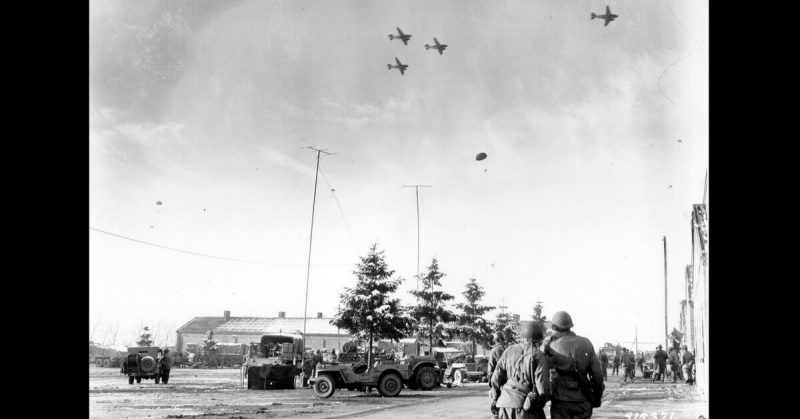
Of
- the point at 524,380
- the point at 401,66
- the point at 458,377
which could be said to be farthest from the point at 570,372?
the point at 458,377

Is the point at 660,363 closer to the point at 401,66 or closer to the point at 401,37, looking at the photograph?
the point at 401,66

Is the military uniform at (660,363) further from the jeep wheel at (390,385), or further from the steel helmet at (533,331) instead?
the steel helmet at (533,331)

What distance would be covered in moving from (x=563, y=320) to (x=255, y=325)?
9036 centimetres

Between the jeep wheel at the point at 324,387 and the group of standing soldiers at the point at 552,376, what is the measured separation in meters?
14.4

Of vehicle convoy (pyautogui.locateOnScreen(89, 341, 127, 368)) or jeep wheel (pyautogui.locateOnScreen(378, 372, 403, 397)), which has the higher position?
jeep wheel (pyautogui.locateOnScreen(378, 372, 403, 397))

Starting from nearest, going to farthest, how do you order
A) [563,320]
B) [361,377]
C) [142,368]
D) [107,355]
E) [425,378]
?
[563,320] < [361,377] < [425,378] < [142,368] < [107,355]

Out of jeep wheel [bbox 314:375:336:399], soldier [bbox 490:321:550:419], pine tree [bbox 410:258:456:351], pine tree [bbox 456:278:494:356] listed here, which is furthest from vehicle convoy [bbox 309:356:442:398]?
pine tree [bbox 456:278:494:356]

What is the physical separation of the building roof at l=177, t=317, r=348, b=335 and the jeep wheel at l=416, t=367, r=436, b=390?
67.9 meters

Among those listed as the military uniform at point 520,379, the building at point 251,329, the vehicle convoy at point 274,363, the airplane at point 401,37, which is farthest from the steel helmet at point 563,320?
the building at point 251,329

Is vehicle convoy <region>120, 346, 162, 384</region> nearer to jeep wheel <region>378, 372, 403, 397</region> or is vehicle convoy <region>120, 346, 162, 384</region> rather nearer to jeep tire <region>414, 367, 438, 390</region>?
jeep tire <region>414, 367, 438, 390</region>

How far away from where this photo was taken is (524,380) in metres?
6.73

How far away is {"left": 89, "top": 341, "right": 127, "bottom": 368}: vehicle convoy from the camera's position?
58.6 metres
